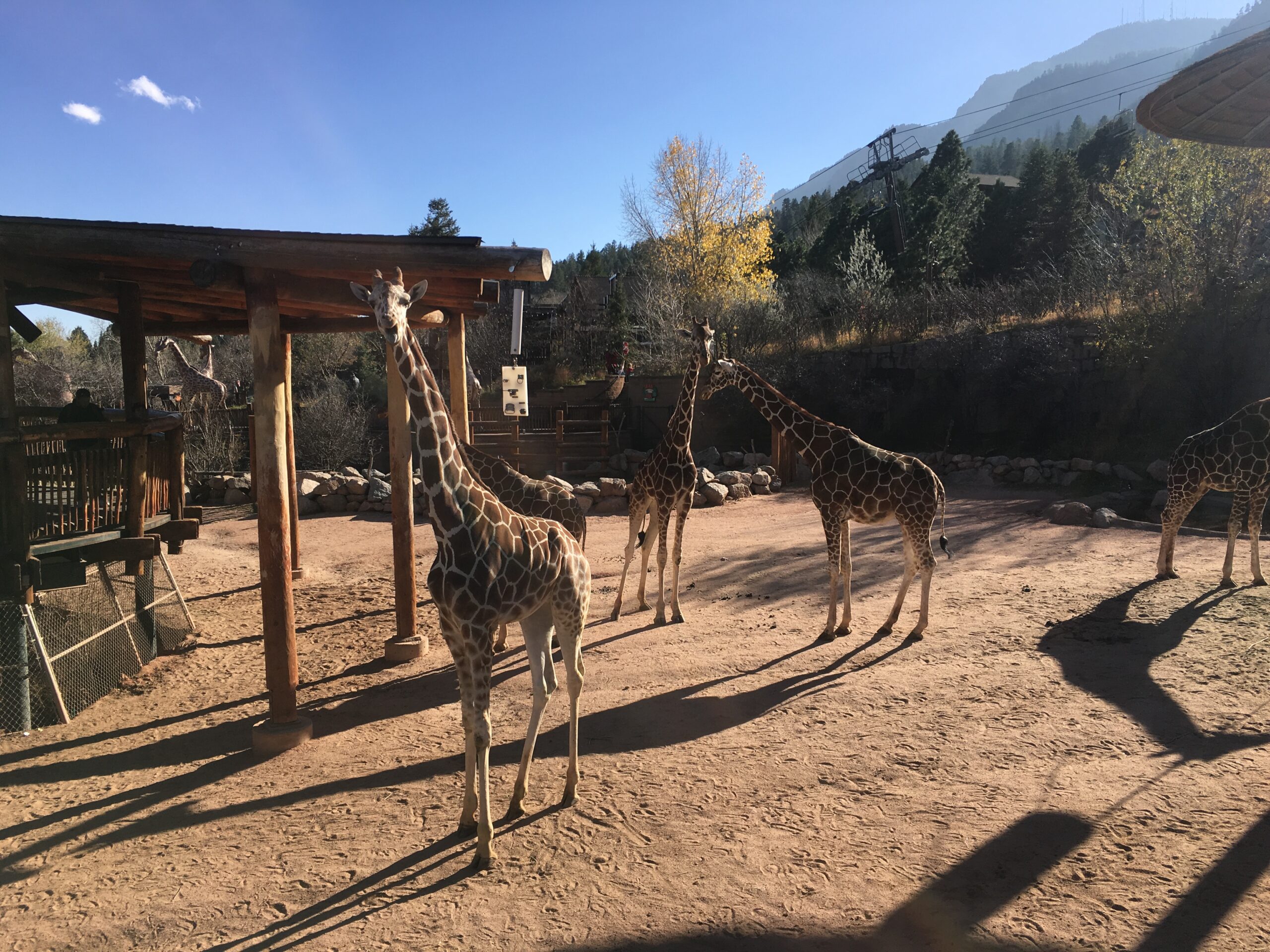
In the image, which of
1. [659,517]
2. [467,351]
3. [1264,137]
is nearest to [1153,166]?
[1264,137]

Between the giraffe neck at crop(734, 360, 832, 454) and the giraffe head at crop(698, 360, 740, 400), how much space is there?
0.17 feet

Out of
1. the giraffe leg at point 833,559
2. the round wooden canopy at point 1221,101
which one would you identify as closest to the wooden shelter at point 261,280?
the giraffe leg at point 833,559

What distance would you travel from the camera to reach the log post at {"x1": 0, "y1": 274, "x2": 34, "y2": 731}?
550 centimetres

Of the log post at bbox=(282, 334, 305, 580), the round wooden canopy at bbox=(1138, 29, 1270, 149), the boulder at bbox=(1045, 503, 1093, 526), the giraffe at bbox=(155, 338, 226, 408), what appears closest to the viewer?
the round wooden canopy at bbox=(1138, 29, 1270, 149)

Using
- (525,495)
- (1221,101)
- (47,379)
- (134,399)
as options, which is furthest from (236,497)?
(1221,101)

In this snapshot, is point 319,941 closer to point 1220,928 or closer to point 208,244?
point 1220,928

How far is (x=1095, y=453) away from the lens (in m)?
18.1

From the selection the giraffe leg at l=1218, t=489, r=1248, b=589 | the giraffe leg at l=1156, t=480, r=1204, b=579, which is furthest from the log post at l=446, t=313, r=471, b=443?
the giraffe leg at l=1218, t=489, r=1248, b=589

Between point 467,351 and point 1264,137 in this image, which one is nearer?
point 1264,137

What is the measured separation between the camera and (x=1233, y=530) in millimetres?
8227

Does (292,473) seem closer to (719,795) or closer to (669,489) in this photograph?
(669,489)

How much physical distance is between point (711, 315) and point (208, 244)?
1007 inches

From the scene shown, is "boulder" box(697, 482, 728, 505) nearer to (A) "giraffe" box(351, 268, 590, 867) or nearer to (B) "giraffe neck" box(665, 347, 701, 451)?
(B) "giraffe neck" box(665, 347, 701, 451)

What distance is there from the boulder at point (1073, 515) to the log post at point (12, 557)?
43.3 feet
